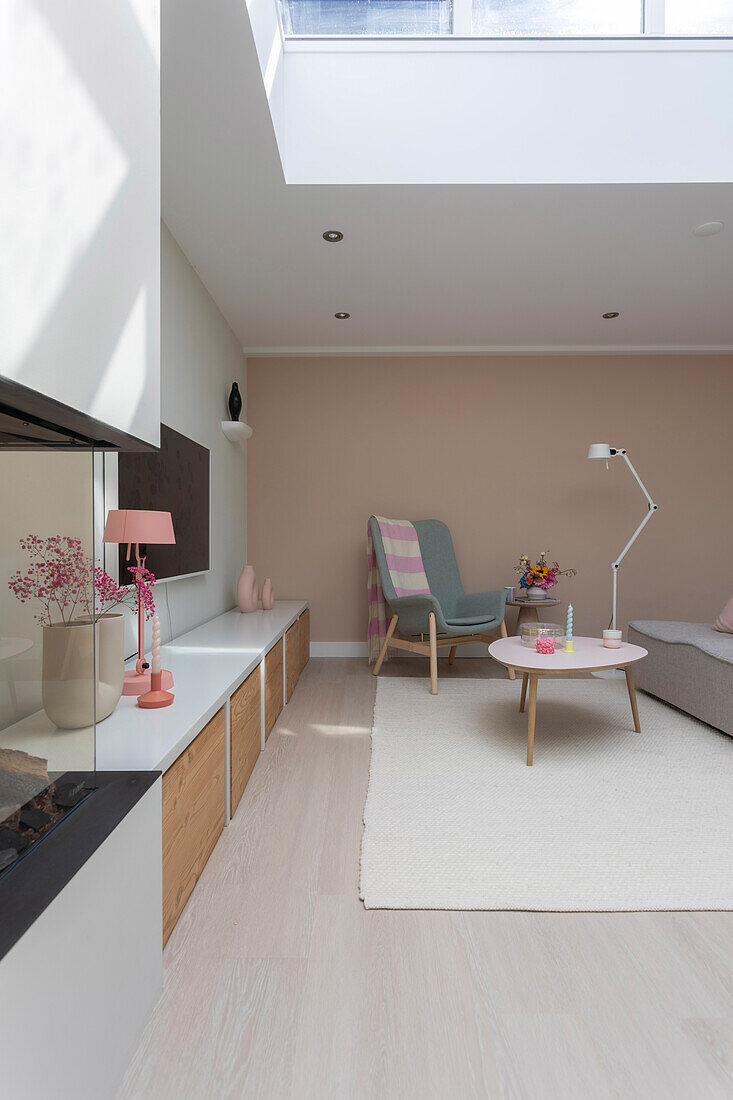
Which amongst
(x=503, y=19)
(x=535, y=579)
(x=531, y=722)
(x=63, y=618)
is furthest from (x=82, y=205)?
(x=535, y=579)

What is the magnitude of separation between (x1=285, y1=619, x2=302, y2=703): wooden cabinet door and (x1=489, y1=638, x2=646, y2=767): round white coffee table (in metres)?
1.17

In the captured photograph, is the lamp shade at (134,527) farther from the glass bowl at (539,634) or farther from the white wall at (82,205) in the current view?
the glass bowl at (539,634)

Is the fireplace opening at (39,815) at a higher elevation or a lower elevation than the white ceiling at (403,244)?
lower

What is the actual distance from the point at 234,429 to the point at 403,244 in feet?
5.13

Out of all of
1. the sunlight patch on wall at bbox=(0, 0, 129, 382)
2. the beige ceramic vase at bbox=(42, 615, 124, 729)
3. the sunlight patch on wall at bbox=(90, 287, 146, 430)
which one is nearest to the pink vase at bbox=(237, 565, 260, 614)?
the beige ceramic vase at bbox=(42, 615, 124, 729)

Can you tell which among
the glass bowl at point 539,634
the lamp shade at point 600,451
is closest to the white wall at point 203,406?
the glass bowl at point 539,634

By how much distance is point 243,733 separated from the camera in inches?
91.7

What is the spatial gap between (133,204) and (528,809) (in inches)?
82.1

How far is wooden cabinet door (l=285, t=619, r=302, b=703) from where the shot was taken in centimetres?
362

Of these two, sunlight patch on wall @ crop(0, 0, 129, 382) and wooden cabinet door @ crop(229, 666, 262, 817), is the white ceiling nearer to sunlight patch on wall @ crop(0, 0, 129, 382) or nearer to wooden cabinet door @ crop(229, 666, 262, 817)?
sunlight patch on wall @ crop(0, 0, 129, 382)

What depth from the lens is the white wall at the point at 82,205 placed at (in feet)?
2.41

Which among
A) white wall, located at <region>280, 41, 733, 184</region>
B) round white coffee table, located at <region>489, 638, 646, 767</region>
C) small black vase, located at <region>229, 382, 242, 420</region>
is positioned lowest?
round white coffee table, located at <region>489, 638, 646, 767</region>

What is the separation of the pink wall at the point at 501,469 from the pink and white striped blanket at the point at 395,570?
438 mm

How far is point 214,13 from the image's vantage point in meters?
1.87
